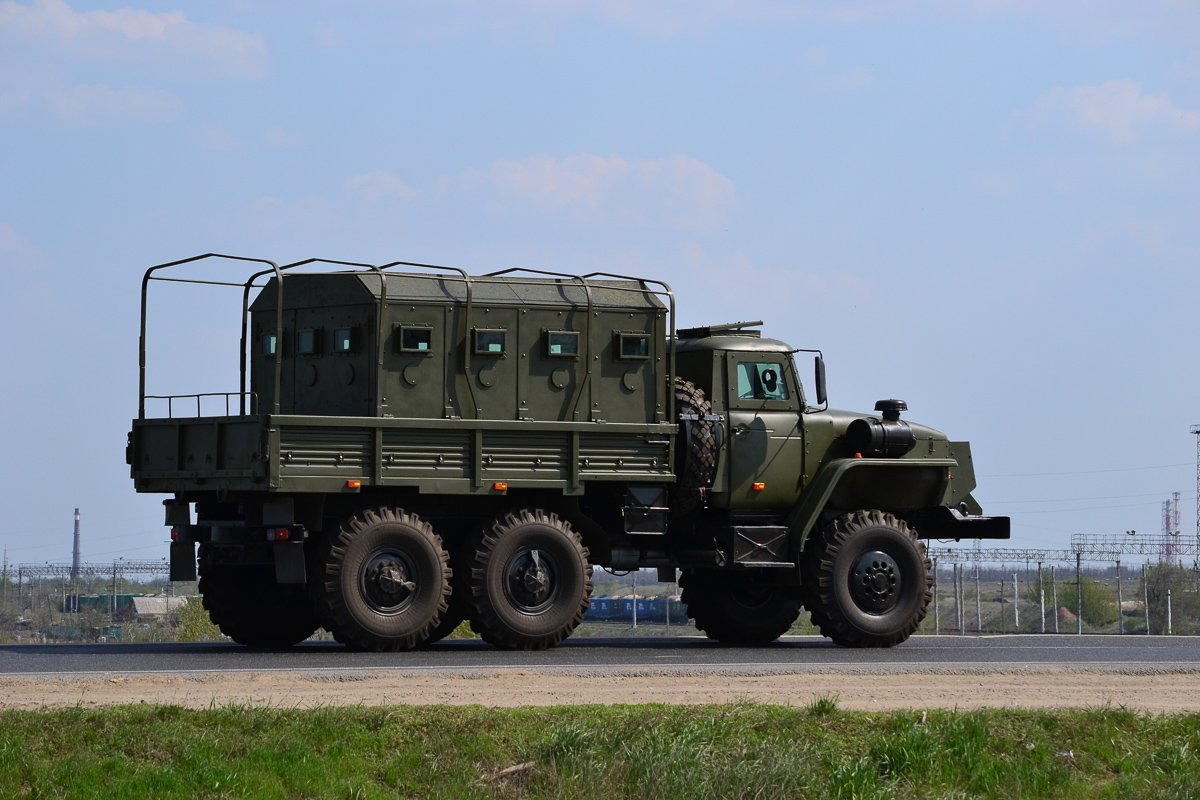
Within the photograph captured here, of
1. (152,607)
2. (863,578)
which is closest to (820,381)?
(863,578)

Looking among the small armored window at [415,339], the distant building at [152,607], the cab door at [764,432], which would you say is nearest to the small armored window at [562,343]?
the small armored window at [415,339]

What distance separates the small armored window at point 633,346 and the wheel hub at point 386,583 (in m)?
3.82

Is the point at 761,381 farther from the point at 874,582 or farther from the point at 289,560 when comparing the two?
the point at 289,560

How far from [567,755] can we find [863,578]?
918 cm

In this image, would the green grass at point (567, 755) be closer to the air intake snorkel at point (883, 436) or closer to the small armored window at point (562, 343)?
the small armored window at point (562, 343)

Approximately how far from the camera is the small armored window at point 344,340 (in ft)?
60.8

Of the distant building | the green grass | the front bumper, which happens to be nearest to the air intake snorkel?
the front bumper

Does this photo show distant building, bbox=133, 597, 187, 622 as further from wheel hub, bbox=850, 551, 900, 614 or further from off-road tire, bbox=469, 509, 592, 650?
off-road tire, bbox=469, 509, 592, 650

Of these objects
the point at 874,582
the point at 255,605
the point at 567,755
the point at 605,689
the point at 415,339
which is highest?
the point at 415,339

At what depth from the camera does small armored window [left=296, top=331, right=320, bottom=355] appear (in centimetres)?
1892

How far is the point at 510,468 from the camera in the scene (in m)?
18.4

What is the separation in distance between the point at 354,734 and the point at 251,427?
6.23 m

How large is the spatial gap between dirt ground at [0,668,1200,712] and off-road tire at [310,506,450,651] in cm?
269

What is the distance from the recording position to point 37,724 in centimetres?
1155
